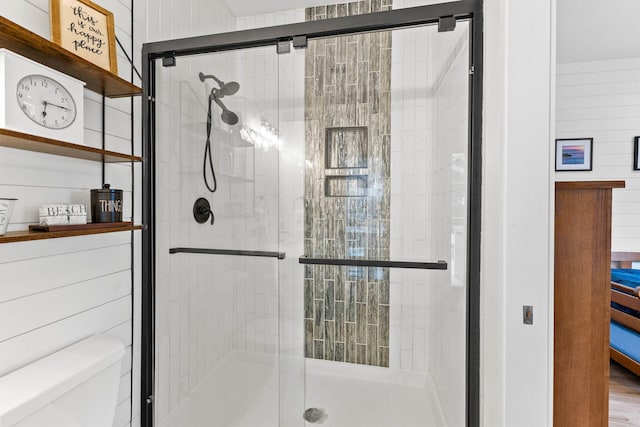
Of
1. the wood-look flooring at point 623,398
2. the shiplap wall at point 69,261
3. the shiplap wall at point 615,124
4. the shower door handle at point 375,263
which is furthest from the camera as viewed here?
the shiplap wall at point 615,124

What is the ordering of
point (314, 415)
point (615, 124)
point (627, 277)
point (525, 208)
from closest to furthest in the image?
1. point (525, 208)
2. point (314, 415)
3. point (627, 277)
4. point (615, 124)

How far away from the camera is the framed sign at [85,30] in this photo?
98 cm

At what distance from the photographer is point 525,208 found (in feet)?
3.34

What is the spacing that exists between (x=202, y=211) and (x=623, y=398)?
2.87m

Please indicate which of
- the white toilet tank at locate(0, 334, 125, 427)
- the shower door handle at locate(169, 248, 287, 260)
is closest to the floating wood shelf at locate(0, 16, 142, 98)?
the shower door handle at locate(169, 248, 287, 260)

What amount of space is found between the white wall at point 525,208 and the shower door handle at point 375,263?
433 mm

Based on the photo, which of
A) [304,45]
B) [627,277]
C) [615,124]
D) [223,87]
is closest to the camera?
[304,45]

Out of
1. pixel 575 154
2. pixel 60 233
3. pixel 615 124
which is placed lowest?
pixel 60 233

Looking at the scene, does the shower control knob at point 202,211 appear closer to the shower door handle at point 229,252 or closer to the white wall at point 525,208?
the shower door handle at point 229,252

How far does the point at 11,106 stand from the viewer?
31.8 inches

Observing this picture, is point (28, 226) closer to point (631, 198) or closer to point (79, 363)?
point (79, 363)

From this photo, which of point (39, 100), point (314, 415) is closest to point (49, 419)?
point (39, 100)

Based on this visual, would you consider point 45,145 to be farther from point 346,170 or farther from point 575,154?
point 575,154

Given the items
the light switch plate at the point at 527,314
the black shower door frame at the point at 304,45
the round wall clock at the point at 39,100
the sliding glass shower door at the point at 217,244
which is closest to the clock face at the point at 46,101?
the round wall clock at the point at 39,100
